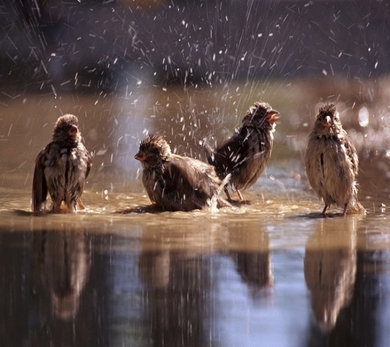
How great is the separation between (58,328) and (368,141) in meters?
6.60

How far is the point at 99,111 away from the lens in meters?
11.0

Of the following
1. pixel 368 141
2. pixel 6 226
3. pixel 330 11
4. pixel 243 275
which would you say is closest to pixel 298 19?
pixel 330 11

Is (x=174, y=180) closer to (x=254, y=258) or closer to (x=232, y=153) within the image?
(x=232, y=153)

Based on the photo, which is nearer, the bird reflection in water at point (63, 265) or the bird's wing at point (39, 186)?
the bird reflection in water at point (63, 265)

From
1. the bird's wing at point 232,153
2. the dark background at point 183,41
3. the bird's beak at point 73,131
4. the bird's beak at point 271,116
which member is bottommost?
the bird's wing at point 232,153

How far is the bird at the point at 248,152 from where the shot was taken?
24.7ft

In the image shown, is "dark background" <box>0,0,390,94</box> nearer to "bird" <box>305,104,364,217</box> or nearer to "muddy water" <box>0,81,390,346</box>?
"muddy water" <box>0,81,390,346</box>

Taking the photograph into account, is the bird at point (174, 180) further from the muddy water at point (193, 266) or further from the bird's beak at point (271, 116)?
the bird's beak at point (271, 116)

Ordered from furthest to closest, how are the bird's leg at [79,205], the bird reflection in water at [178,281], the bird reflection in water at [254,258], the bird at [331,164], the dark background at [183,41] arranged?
the dark background at [183,41], the bird's leg at [79,205], the bird at [331,164], the bird reflection in water at [254,258], the bird reflection in water at [178,281]

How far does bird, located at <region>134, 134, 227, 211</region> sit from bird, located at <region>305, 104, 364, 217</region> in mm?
836

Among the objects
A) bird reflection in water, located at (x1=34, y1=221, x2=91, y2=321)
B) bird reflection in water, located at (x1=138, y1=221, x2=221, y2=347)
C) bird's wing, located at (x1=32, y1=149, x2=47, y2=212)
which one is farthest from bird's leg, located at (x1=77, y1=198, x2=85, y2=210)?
bird reflection in water, located at (x1=138, y1=221, x2=221, y2=347)

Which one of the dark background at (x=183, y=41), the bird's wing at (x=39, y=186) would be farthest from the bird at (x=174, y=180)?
the dark background at (x=183, y=41)

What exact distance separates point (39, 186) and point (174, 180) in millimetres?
1012

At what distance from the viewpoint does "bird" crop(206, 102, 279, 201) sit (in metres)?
7.54
